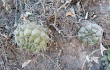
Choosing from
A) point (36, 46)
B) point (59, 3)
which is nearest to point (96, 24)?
point (59, 3)

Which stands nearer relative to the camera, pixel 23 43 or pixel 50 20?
pixel 23 43

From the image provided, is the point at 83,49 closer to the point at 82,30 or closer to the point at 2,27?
the point at 82,30

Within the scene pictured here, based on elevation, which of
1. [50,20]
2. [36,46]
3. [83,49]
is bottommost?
[83,49]

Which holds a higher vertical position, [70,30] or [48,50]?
[70,30]

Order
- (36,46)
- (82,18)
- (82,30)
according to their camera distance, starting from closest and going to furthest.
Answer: (36,46), (82,30), (82,18)
